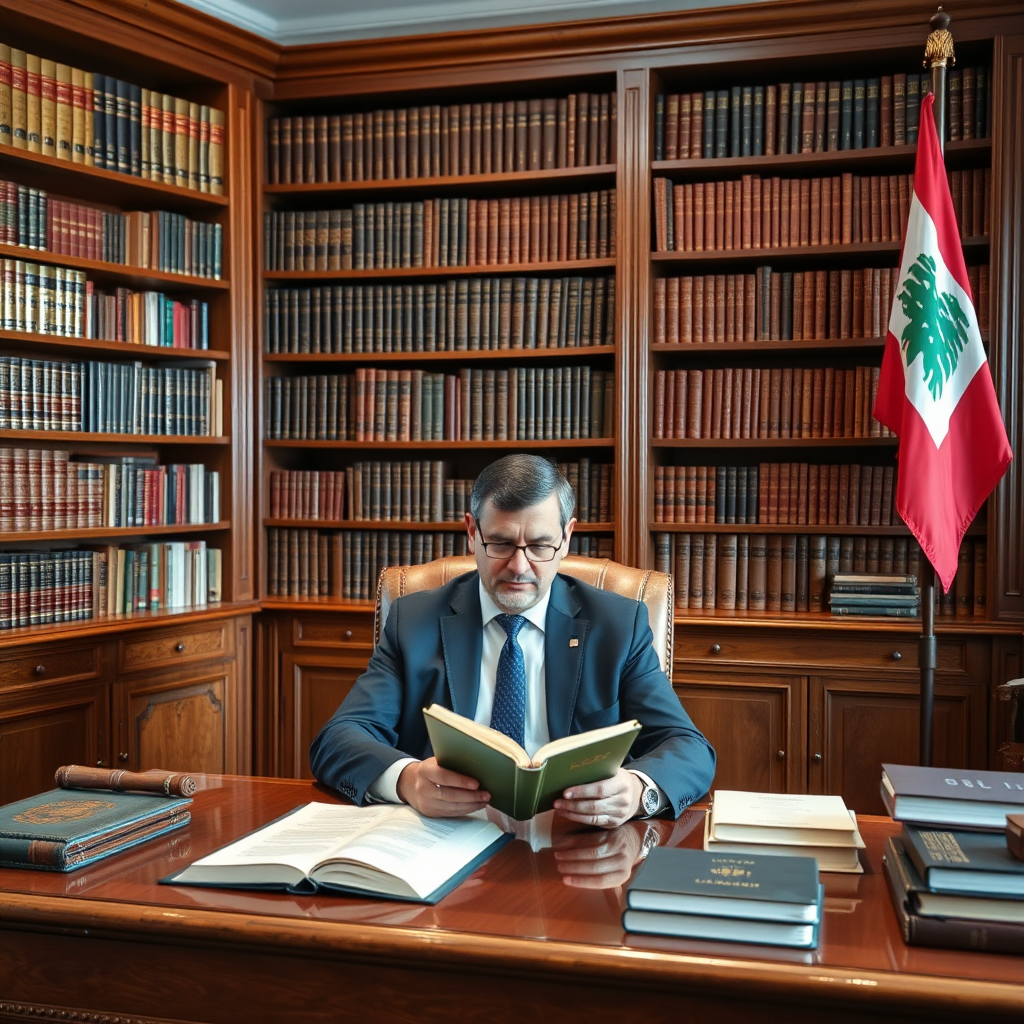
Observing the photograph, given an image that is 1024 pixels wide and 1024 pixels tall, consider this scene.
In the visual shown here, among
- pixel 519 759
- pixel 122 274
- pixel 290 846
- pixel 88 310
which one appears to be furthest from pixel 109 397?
pixel 519 759

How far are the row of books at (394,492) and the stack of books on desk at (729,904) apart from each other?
270 cm

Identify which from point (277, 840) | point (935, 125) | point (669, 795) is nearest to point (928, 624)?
point (935, 125)

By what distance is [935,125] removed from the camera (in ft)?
10.9

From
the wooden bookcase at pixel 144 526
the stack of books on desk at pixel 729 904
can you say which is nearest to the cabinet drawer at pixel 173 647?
the wooden bookcase at pixel 144 526

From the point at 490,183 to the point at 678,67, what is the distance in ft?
2.44

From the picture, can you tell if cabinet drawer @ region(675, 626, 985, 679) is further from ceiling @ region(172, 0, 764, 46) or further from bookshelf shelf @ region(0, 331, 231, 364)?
ceiling @ region(172, 0, 764, 46)

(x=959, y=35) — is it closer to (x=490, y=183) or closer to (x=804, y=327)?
(x=804, y=327)

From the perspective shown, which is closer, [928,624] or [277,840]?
[277,840]

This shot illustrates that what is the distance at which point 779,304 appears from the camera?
12.5 ft

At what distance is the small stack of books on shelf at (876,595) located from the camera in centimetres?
363

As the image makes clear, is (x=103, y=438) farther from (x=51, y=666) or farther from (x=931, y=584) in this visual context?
(x=931, y=584)

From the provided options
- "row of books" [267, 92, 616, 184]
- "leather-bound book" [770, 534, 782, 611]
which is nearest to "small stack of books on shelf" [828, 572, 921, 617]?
"leather-bound book" [770, 534, 782, 611]

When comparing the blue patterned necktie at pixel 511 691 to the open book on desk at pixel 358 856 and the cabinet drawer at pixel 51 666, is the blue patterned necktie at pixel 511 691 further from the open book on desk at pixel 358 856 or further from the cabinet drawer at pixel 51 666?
the cabinet drawer at pixel 51 666

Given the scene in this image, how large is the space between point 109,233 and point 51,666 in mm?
1437
